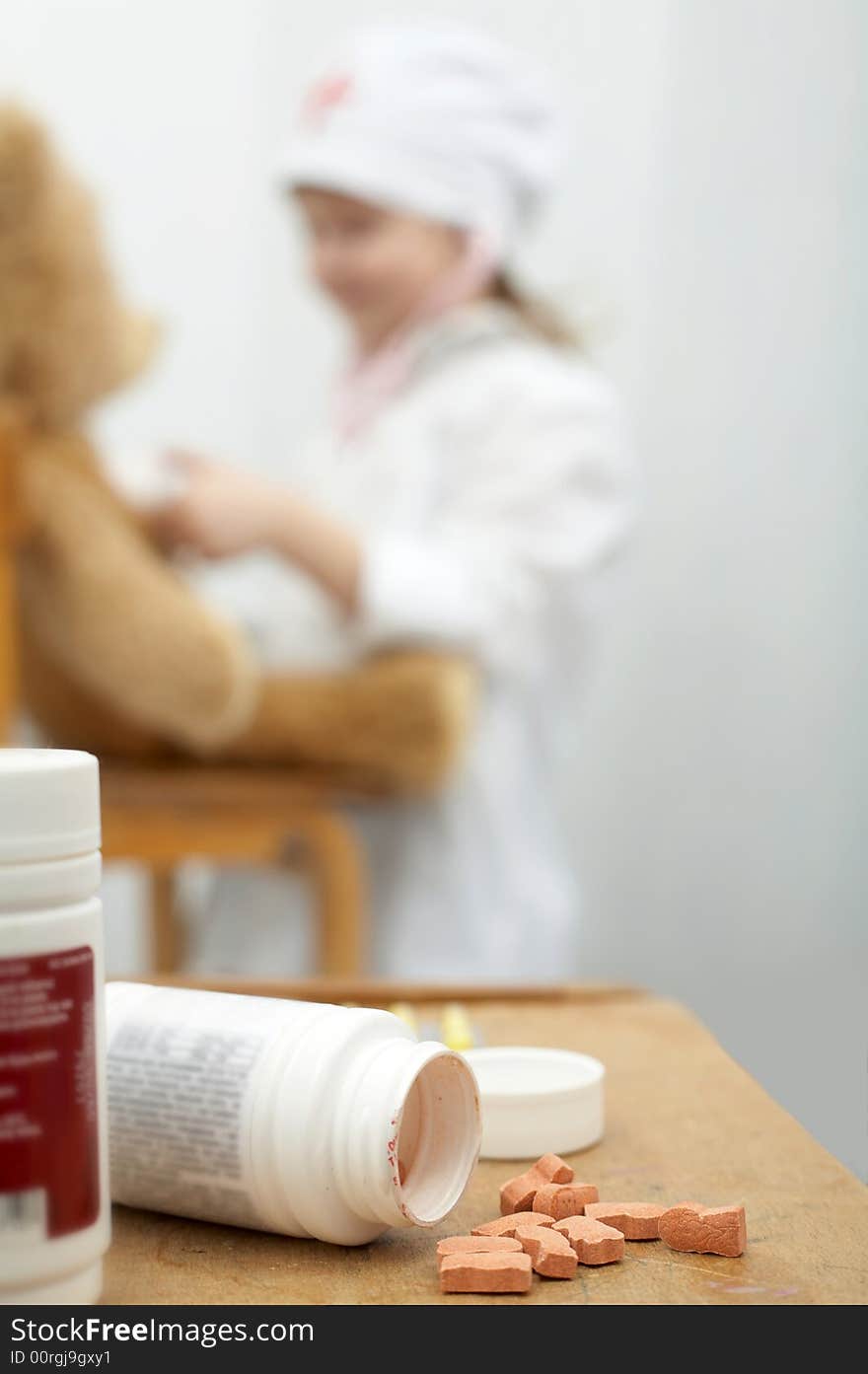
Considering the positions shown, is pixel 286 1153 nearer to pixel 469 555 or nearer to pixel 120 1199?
pixel 120 1199

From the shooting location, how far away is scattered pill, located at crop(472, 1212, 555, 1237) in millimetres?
345

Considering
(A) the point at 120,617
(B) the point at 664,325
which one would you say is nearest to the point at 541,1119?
(A) the point at 120,617

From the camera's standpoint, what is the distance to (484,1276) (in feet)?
1.04

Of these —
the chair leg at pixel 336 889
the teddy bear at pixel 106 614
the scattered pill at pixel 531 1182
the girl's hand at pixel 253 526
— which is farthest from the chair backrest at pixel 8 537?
the scattered pill at pixel 531 1182

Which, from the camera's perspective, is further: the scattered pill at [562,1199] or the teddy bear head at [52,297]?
the teddy bear head at [52,297]

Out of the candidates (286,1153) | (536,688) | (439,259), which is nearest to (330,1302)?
(286,1153)

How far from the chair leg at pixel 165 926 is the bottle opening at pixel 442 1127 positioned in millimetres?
916

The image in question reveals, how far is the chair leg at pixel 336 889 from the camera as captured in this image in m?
0.96

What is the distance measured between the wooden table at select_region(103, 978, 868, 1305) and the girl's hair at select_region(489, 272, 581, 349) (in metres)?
0.88

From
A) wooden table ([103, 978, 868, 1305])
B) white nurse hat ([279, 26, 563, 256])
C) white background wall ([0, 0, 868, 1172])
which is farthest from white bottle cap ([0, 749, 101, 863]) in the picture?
white nurse hat ([279, 26, 563, 256])

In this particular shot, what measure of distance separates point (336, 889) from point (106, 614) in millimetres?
252

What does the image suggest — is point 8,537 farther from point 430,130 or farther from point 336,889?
point 430,130

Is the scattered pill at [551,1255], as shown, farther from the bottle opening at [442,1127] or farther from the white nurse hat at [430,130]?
the white nurse hat at [430,130]

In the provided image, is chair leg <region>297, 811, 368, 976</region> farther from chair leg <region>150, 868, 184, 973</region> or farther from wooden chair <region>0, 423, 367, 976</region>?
chair leg <region>150, 868, 184, 973</region>
